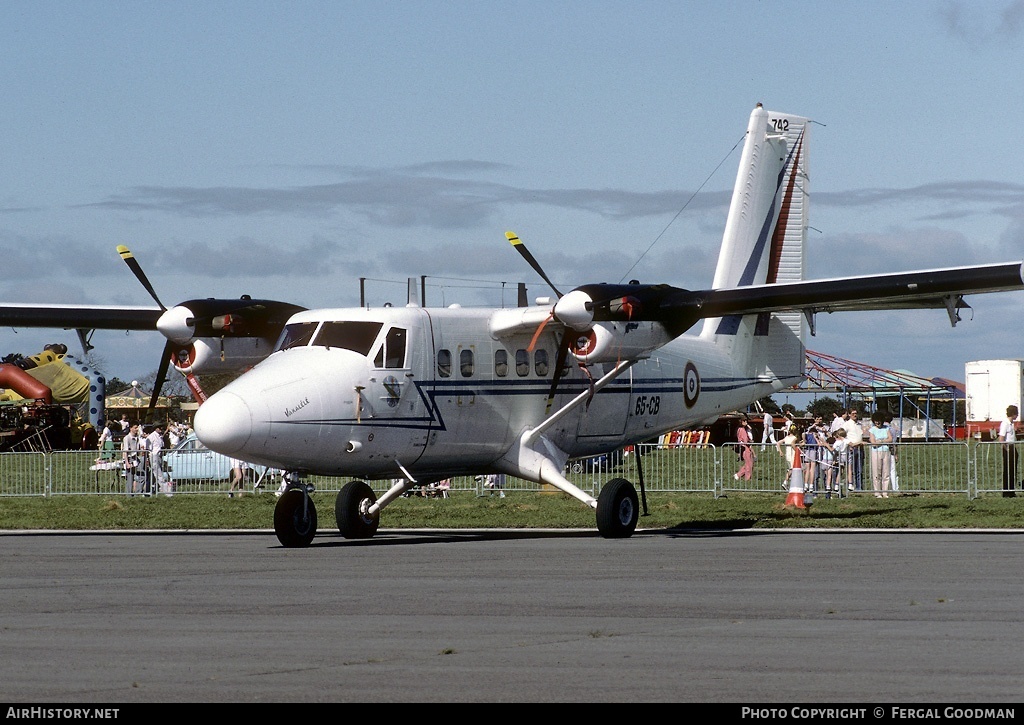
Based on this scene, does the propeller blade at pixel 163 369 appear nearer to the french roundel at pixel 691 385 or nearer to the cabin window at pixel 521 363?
the cabin window at pixel 521 363

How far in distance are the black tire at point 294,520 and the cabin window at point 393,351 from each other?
6.95ft

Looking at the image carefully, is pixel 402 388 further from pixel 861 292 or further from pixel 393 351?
pixel 861 292

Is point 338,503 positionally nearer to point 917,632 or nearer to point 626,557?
point 626,557

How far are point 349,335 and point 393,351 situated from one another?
0.65m

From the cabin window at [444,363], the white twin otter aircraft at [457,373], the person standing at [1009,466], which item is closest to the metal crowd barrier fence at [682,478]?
the person standing at [1009,466]

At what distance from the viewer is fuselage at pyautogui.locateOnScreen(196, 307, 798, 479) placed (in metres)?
18.7

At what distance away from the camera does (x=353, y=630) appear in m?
10.8

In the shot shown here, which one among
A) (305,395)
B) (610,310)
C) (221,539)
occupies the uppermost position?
(610,310)

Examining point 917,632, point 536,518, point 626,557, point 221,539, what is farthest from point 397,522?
point 917,632

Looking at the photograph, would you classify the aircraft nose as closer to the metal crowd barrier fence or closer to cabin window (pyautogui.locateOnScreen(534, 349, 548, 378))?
cabin window (pyautogui.locateOnScreen(534, 349, 548, 378))

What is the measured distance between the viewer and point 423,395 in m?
20.7

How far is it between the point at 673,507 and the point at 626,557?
10.1 m

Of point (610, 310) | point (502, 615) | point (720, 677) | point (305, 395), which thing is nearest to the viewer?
point (720, 677)

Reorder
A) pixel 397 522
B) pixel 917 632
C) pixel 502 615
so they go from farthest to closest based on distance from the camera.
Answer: pixel 397 522
pixel 502 615
pixel 917 632
